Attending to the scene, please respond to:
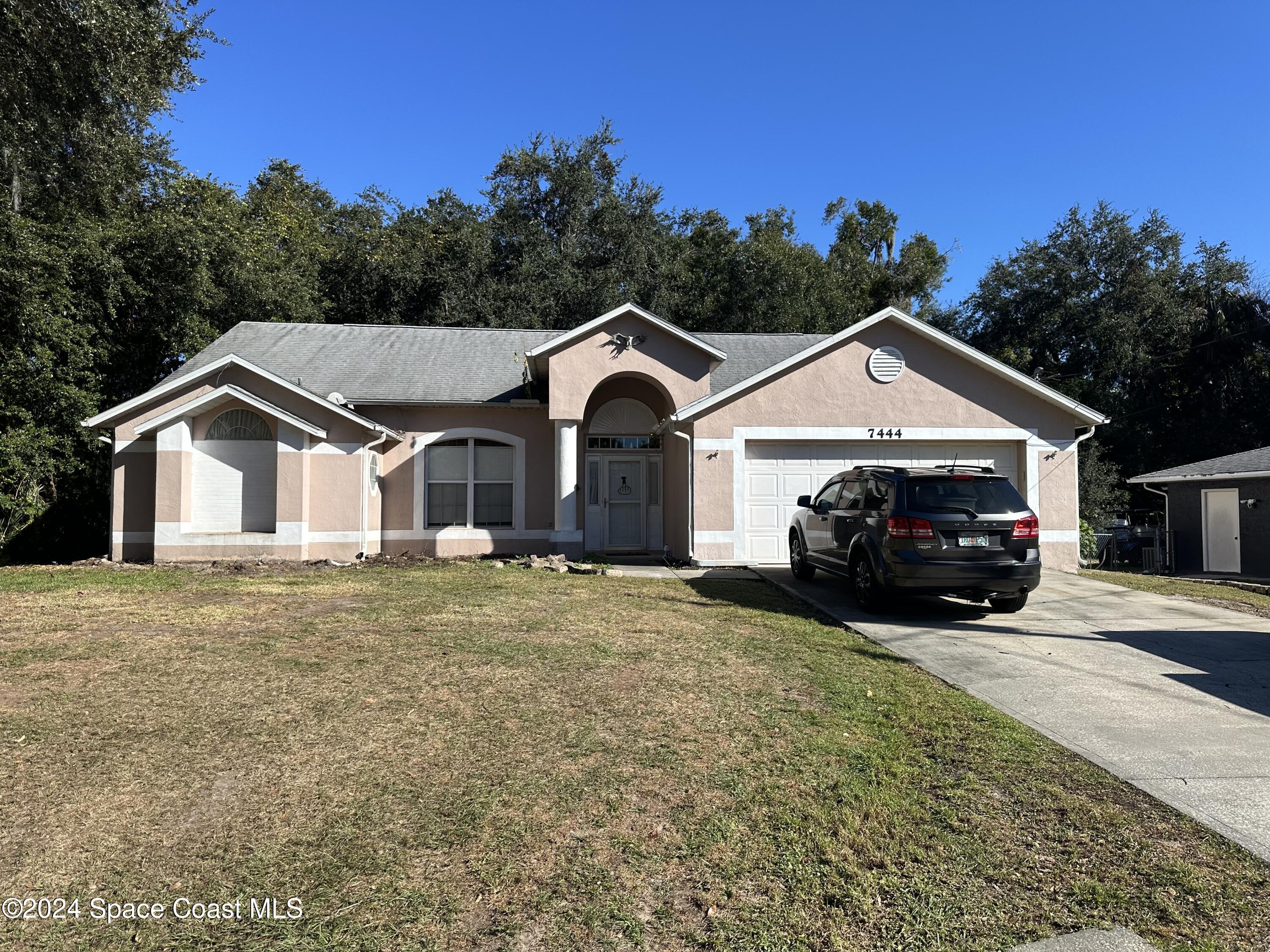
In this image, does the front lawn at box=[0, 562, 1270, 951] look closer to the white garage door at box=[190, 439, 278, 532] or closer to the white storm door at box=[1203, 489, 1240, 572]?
the white garage door at box=[190, 439, 278, 532]

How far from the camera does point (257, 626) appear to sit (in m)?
7.98

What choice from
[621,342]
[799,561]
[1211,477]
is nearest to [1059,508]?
[799,561]

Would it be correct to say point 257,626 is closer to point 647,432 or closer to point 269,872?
point 269,872

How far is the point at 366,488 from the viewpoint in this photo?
14750 mm

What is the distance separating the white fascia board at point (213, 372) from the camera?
14.2m

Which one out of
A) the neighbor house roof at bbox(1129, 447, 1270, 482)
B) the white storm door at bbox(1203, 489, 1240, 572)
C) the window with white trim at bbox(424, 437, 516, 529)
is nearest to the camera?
the window with white trim at bbox(424, 437, 516, 529)

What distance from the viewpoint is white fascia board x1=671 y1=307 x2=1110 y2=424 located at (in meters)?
13.5

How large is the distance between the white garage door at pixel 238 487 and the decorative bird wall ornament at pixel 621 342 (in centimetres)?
688

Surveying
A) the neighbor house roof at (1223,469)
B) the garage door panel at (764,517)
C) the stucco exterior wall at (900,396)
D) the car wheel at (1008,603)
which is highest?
the stucco exterior wall at (900,396)

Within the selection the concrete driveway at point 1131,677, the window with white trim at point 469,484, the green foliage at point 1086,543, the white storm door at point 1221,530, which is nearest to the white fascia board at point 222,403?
the window with white trim at point 469,484

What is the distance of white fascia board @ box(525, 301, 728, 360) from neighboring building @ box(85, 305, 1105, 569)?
0.06 meters

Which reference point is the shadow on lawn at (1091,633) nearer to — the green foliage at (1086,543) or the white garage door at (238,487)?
the white garage door at (238,487)

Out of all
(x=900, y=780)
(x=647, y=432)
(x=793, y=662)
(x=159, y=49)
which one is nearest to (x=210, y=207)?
(x=159, y=49)

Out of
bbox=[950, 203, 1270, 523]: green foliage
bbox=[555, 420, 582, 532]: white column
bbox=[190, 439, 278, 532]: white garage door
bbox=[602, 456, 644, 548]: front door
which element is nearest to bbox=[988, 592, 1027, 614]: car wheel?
bbox=[555, 420, 582, 532]: white column
